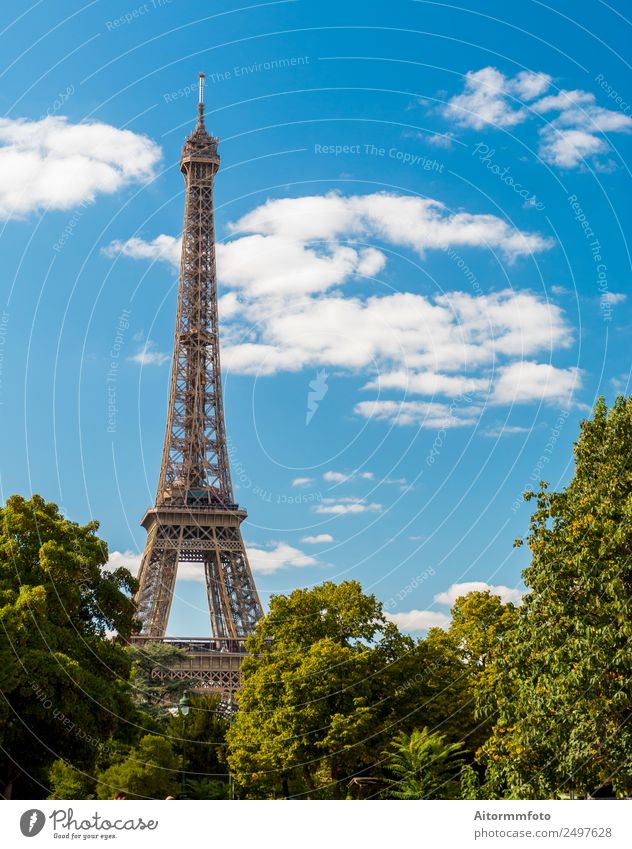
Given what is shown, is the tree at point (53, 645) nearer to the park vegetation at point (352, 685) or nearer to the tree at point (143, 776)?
the park vegetation at point (352, 685)

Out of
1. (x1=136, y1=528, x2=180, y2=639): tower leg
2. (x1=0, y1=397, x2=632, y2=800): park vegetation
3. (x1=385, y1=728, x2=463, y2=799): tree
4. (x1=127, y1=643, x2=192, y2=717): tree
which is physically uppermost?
(x1=136, y1=528, x2=180, y2=639): tower leg

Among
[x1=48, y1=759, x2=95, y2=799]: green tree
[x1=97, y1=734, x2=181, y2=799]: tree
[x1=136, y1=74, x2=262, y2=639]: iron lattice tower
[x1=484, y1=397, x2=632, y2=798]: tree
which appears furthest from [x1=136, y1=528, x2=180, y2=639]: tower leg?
[x1=484, y1=397, x2=632, y2=798]: tree

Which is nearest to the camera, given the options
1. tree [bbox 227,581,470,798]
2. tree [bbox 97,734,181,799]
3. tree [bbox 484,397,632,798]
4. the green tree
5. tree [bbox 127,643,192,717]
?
tree [bbox 484,397,632,798]

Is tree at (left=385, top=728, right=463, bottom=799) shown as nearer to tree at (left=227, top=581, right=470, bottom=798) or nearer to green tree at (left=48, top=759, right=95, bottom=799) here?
tree at (left=227, top=581, right=470, bottom=798)
